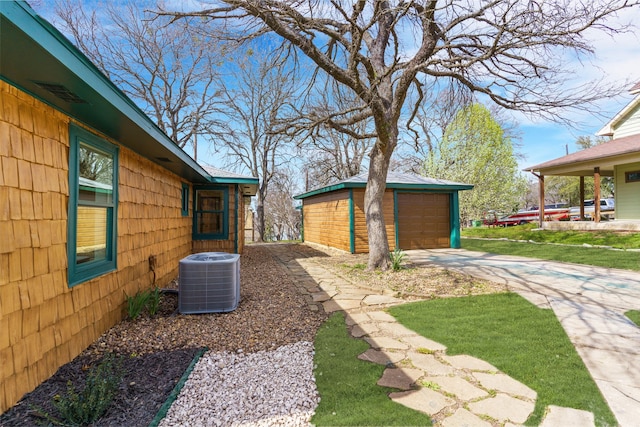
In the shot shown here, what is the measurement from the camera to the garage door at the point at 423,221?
396 inches

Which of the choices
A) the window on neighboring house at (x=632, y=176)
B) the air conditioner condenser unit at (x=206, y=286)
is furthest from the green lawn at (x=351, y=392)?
the window on neighboring house at (x=632, y=176)

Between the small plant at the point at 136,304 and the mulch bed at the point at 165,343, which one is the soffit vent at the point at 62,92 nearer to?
the mulch bed at the point at 165,343

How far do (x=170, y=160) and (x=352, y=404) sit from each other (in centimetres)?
438

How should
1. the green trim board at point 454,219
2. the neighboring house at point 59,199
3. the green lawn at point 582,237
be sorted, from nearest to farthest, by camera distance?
the neighboring house at point 59,199, the green lawn at point 582,237, the green trim board at point 454,219

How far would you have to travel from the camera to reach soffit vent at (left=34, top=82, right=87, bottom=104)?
2.20 meters

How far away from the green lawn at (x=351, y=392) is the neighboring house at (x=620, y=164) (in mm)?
13199

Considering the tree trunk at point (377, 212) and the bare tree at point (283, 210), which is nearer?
the tree trunk at point (377, 212)

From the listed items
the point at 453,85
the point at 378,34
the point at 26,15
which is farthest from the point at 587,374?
the point at 453,85

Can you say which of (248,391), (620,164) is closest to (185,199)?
(248,391)

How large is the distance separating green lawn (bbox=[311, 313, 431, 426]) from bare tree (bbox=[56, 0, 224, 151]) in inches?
437

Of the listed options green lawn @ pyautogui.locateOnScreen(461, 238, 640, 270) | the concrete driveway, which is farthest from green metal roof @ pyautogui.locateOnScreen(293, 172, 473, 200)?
the concrete driveway

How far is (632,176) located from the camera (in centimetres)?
1252

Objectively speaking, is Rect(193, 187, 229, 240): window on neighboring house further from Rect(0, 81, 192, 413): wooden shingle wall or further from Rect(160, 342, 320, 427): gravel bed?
Rect(160, 342, 320, 427): gravel bed

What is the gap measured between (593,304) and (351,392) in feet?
12.3
